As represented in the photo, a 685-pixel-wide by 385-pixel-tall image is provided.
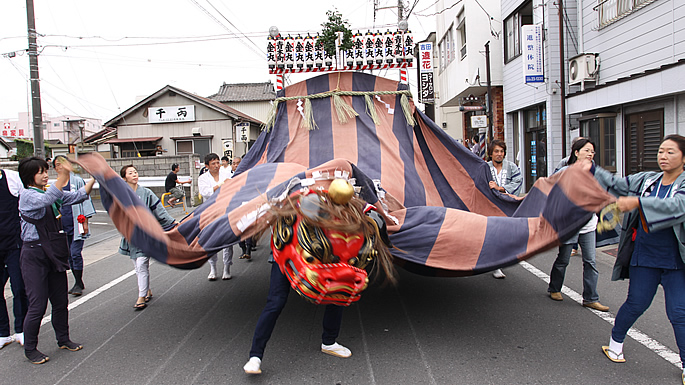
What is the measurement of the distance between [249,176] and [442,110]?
2449 centimetres

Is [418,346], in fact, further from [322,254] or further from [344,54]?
[344,54]

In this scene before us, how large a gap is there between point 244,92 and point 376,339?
3504 cm

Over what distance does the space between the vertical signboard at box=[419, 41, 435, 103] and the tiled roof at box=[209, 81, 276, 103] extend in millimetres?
18244

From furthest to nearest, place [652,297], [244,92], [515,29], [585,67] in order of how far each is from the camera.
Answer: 1. [244,92]
2. [515,29]
3. [585,67]
4. [652,297]

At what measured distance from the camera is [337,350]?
3.69m

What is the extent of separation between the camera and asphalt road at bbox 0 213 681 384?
3363 millimetres

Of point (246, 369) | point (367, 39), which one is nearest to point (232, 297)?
point (246, 369)

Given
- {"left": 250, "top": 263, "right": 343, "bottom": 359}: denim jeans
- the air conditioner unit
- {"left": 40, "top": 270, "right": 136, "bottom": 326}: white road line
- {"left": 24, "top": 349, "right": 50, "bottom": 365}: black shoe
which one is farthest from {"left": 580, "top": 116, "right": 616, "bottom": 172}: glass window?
{"left": 24, "top": 349, "right": 50, "bottom": 365}: black shoe

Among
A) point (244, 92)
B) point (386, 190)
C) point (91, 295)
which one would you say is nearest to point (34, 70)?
point (91, 295)

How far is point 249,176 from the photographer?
4363 mm

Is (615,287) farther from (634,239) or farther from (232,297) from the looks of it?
(232,297)

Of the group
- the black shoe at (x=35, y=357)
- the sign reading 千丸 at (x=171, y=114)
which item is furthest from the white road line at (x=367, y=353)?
the sign reading 千丸 at (x=171, y=114)

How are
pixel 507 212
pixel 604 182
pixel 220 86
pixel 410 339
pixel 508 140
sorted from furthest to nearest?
pixel 220 86
pixel 508 140
pixel 507 212
pixel 410 339
pixel 604 182

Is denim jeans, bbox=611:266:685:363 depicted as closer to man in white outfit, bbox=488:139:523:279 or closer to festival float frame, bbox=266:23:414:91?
man in white outfit, bbox=488:139:523:279
